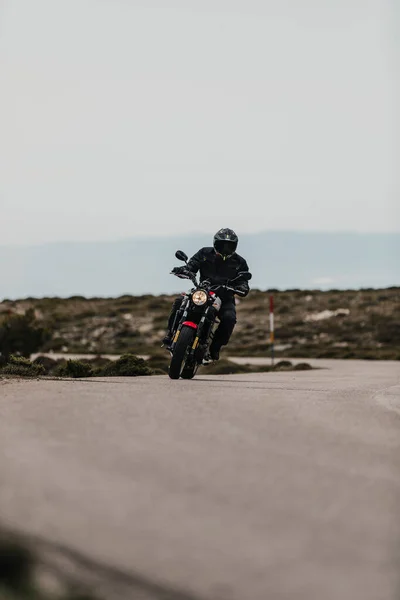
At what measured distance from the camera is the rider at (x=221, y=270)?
53.6 feet

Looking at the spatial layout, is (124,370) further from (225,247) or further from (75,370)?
(225,247)

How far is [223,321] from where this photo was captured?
16.3 m

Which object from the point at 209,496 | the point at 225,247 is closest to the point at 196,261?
the point at 225,247

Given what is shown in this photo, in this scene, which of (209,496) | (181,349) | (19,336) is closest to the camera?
(209,496)

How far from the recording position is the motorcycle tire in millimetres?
15477

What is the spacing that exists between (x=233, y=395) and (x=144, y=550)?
675cm

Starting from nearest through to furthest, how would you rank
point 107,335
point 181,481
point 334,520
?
point 334,520
point 181,481
point 107,335

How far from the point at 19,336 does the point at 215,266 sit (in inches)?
741

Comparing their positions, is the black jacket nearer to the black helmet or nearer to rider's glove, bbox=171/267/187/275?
the black helmet

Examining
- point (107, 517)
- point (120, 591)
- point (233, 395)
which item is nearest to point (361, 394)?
point (233, 395)

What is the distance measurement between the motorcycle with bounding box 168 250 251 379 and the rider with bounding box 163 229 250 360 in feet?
0.79

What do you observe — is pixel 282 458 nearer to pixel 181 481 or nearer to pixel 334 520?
pixel 181 481

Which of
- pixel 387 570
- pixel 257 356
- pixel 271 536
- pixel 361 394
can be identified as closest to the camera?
pixel 387 570

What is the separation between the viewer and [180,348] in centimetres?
1554
